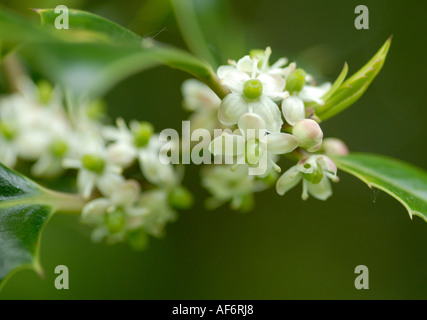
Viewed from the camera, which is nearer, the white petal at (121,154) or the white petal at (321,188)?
the white petal at (321,188)

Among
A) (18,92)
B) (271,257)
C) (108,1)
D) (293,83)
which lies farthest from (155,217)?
(271,257)

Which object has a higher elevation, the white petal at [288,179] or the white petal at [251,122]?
the white petal at [251,122]

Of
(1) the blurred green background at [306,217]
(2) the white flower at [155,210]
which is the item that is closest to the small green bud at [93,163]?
(2) the white flower at [155,210]

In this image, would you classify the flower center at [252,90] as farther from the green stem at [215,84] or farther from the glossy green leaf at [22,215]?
the glossy green leaf at [22,215]

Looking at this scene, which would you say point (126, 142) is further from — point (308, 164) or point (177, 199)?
point (308, 164)

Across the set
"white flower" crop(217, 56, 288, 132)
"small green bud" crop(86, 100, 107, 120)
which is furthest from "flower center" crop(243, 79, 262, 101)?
"small green bud" crop(86, 100, 107, 120)

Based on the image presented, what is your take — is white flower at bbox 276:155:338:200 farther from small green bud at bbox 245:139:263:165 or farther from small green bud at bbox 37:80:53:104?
small green bud at bbox 37:80:53:104

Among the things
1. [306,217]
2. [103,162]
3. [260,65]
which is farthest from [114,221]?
[306,217]
